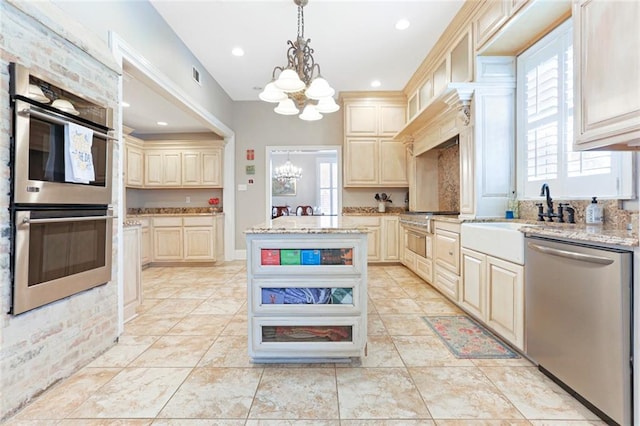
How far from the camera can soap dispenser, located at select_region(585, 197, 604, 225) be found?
2.05m

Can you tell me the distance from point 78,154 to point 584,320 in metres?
3.00

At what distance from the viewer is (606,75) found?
1.48 meters

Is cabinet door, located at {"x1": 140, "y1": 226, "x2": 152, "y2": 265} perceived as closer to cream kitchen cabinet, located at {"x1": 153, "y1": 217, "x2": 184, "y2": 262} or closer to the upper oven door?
cream kitchen cabinet, located at {"x1": 153, "y1": 217, "x2": 184, "y2": 262}

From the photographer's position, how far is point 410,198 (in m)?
5.17

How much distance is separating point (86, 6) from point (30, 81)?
2.73ft

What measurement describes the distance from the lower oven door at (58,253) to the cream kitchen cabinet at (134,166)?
11.4 feet

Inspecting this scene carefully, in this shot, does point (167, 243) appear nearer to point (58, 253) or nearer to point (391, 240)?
point (58, 253)

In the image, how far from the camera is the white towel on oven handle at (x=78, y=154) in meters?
1.81

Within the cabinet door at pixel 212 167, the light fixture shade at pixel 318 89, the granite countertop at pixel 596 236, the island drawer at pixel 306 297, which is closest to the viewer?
the granite countertop at pixel 596 236

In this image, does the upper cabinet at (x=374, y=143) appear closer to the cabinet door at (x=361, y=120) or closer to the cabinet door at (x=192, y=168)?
the cabinet door at (x=361, y=120)

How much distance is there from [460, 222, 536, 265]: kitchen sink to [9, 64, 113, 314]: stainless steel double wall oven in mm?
2871

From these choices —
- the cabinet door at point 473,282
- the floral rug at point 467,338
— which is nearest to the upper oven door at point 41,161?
the floral rug at point 467,338

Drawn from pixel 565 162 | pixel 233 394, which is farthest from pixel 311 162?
pixel 233 394

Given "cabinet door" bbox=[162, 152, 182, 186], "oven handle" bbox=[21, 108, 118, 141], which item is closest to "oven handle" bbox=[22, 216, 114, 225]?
"oven handle" bbox=[21, 108, 118, 141]
